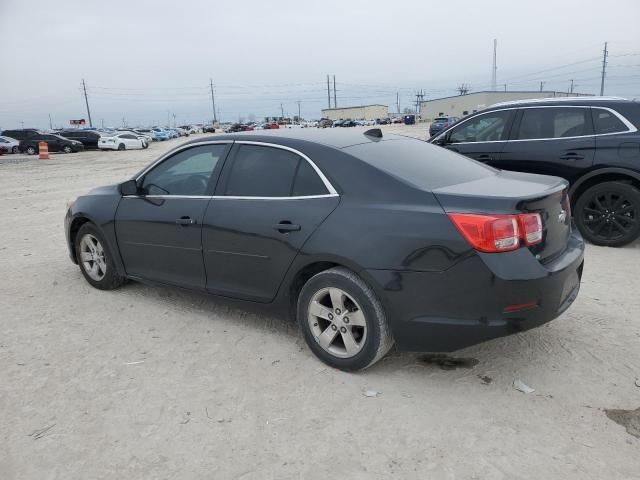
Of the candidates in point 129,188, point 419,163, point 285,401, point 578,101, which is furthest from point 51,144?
point 285,401

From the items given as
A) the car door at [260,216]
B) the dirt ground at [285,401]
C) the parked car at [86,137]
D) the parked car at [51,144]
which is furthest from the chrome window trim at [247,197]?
the parked car at [86,137]

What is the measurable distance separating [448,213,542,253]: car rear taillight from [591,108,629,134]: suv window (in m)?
4.27

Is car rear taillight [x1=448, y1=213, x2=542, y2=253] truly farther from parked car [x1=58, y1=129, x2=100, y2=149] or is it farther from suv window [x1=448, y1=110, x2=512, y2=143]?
parked car [x1=58, y1=129, x2=100, y2=149]

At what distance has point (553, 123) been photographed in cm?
679

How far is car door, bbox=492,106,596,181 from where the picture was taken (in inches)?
256

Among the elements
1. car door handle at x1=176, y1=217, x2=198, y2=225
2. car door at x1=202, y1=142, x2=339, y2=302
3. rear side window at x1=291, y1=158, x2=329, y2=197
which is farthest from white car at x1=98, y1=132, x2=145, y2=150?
rear side window at x1=291, y1=158, x2=329, y2=197

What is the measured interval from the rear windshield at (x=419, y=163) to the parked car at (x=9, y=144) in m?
36.9

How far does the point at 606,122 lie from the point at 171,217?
5315 mm

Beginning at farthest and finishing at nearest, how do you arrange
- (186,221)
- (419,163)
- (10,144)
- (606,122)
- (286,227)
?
1. (10,144)
2. (606,122)
3. (186,221)
4. (419,163)
5. (286,227)

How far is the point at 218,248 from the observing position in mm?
3963

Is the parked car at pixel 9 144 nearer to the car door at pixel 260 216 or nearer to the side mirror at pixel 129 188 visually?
the side mirror at pixel 129 188

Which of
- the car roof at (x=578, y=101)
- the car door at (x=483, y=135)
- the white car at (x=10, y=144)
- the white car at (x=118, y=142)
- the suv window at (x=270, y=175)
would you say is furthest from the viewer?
the white car at (x=118, y=142)

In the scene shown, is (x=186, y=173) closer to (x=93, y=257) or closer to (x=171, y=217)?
(x=171, y=217)

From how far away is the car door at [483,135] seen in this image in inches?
281
